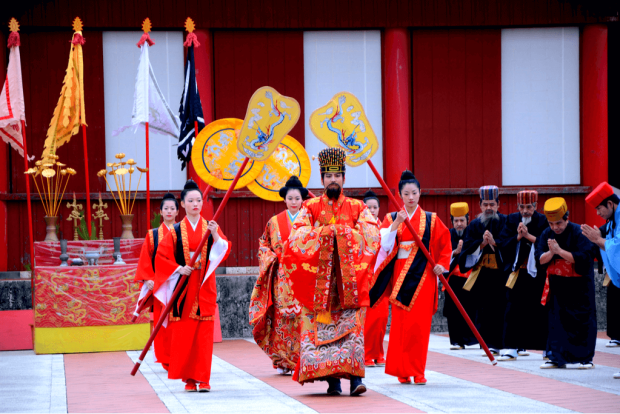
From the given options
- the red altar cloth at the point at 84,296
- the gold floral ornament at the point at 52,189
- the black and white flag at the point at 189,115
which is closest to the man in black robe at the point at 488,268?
the black and white flag at the point at 189,115

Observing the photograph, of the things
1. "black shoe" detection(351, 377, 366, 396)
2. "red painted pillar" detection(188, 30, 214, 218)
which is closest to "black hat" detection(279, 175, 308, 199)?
"black shoe" detection(351, 377, 366, 396)

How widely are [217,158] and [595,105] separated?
6.66m

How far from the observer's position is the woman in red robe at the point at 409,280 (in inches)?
245

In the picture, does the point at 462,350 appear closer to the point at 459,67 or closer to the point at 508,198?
the point at 508,198

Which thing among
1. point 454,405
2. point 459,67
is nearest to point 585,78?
point 459,67

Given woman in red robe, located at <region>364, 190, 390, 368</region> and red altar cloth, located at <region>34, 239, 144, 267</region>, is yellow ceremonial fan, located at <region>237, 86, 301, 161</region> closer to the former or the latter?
woman in red robe, located at <region>364, 190, 390, 368</region>

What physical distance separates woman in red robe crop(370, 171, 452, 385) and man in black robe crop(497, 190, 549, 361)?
5.92 feet

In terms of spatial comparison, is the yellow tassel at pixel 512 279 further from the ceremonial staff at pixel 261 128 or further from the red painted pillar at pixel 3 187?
the red painted pillar at pixel 3 187

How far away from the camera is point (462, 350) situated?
29.1 ft

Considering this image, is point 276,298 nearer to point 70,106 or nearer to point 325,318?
point 325,318

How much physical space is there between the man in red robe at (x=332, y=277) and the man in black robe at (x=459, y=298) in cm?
312

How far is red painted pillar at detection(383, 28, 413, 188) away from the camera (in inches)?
445

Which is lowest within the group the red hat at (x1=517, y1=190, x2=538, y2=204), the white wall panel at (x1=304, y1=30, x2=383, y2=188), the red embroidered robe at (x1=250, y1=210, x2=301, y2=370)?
the red embroidered robe at (x1=250, y1=210, x2=301, y2=370)

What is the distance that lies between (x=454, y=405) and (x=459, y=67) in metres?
7.26
